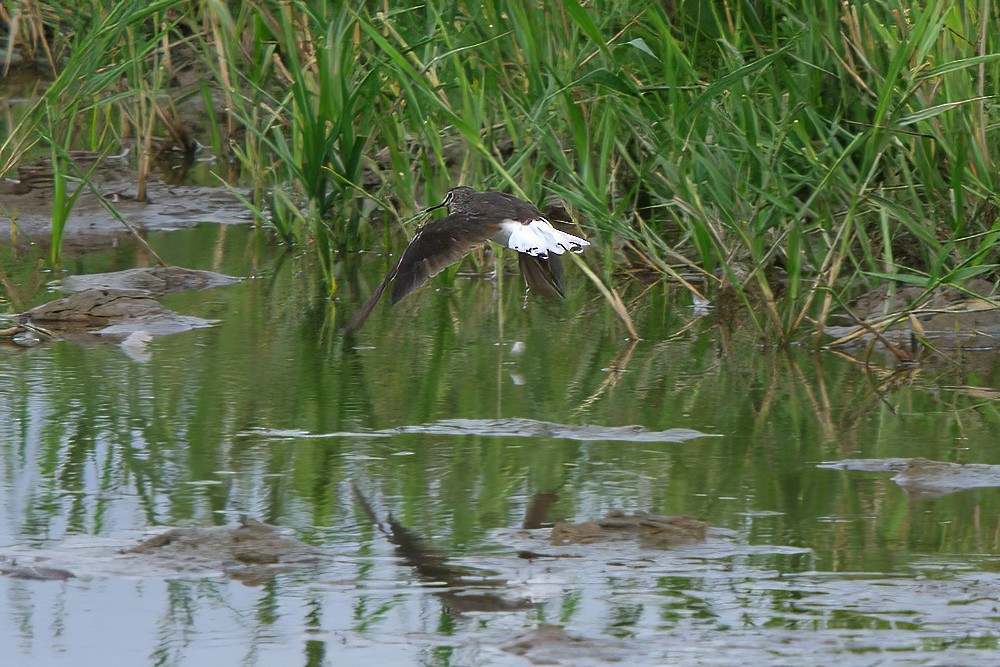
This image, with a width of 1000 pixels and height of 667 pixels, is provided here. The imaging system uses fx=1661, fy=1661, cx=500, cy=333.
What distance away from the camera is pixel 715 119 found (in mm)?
5223

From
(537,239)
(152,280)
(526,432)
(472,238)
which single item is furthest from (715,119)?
(152,280)

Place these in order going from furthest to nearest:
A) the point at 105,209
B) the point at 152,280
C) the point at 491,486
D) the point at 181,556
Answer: the point at 105,209 → the point at 152,280 → the point at 491,486 → the point at 181,556

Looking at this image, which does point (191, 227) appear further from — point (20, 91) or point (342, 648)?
point (342, 648)

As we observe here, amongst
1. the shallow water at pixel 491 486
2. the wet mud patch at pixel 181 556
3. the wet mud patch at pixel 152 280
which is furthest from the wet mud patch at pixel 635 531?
the wet mud patch at pixel 152 280

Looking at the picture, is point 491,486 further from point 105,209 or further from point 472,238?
point 105,209

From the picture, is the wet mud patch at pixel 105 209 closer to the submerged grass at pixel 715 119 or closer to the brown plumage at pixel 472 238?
the submerged grass at pixel 715 119

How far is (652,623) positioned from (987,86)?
3.40m

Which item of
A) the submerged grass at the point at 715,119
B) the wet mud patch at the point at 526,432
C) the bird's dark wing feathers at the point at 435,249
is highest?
the submerged grass at the point at 715,119

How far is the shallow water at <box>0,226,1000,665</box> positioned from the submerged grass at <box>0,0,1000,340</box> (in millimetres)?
408

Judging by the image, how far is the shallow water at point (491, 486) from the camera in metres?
2.73

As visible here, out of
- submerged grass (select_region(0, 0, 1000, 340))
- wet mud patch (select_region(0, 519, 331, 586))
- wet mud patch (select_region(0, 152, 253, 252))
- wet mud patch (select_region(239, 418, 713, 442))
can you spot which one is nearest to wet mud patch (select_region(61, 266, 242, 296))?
submerged grass (select_region(0, 0, 1000, 340))

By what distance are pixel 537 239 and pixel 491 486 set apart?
1301 millimetres

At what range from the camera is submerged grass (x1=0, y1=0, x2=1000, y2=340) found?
5086 millimetres

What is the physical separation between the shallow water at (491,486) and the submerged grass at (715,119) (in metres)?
0.41
